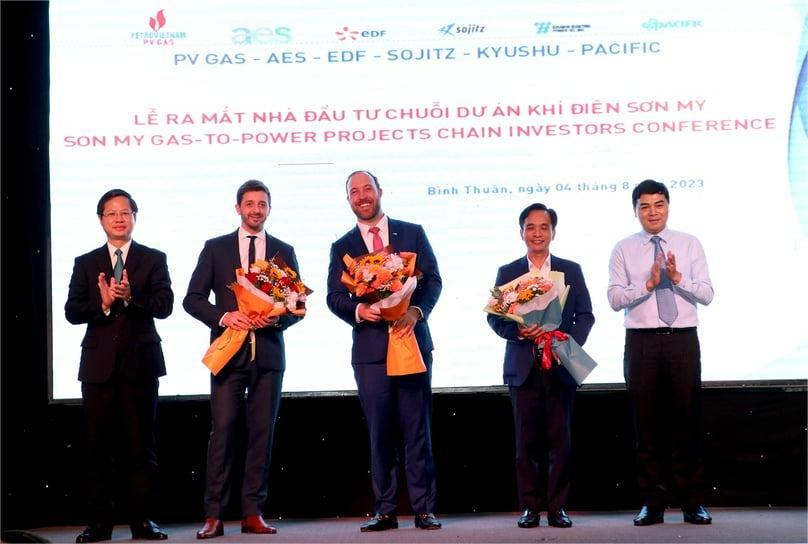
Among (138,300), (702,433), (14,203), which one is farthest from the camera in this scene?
(14,203)

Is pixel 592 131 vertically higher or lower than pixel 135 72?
lower

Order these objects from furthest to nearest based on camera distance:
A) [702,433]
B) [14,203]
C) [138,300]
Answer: [14,203] < [702,433] < [138,300]

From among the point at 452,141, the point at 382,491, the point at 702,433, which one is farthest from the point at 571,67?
the point at 382,491

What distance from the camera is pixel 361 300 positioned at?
504 cm

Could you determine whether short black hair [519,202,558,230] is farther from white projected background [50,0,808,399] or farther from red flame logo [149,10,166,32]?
red flame logo [149,10,166,32]

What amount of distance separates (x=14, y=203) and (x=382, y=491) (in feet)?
7.83

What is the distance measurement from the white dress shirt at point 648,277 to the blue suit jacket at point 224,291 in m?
1.49

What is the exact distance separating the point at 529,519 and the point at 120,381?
1916 millimetres

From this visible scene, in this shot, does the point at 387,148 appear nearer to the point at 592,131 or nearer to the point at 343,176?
the point at 343,176

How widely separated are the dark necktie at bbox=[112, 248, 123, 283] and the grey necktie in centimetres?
241

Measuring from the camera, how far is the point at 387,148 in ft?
18.5

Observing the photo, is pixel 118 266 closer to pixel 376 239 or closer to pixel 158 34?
pixel 376 239

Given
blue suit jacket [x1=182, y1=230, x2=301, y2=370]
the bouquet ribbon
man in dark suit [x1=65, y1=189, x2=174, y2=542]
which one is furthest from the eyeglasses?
the bouquet ribbon

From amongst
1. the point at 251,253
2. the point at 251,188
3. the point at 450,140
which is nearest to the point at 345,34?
the point at 450,140
